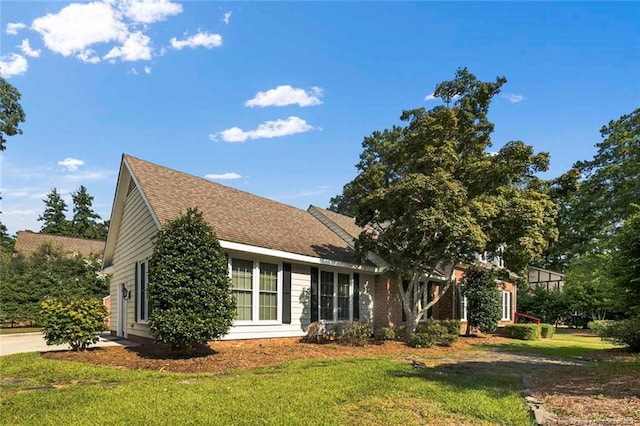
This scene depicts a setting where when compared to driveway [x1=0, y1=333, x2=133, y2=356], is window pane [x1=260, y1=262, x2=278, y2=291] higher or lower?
higher

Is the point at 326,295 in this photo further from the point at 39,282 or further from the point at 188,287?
the point at 39,282

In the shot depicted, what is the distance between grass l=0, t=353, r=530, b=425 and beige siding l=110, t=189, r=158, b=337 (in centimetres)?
471

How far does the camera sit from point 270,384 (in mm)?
7348

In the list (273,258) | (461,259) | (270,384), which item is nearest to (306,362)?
(270,384)

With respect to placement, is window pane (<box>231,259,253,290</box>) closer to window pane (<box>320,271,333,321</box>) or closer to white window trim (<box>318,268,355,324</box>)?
white window trim (<box>318,268,355,324</box>)

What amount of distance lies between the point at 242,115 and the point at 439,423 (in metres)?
14.4

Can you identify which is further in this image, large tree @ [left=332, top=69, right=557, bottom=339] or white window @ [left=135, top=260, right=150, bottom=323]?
white window @ [left=135, top=260, right=150, bottom=323]

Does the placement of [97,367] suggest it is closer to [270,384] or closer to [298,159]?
[270,384]

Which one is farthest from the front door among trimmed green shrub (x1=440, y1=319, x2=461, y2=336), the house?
trimmed green shrub (x1=440, y1=319, x2=461, y2=336)

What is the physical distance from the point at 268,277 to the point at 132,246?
200 inches

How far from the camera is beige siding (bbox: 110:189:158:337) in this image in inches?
524

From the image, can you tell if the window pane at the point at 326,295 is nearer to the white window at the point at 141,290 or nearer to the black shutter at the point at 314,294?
the black shutter at the point at 314,294

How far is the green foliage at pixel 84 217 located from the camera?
6381 centimetres

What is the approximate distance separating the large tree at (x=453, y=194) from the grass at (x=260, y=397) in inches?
212
